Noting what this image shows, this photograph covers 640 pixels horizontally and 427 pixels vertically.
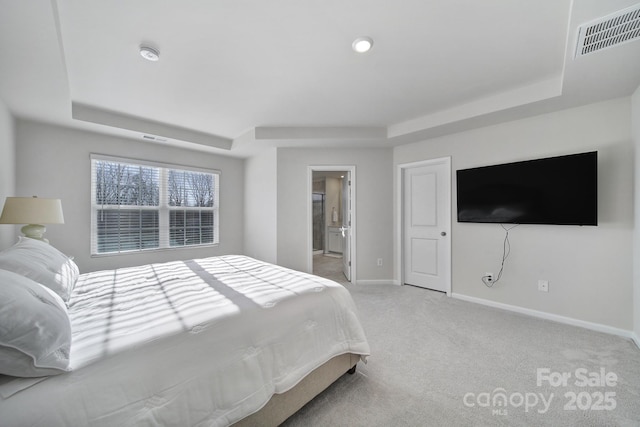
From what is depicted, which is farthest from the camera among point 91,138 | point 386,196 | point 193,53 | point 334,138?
point 386,196

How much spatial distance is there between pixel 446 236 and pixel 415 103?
6.47 ft

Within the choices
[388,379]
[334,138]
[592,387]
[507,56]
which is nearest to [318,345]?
[388,379]

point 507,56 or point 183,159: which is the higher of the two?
point 507,56

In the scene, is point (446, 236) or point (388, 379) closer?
point (388, 379)

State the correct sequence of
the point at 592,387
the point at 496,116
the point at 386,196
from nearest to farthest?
the point at 592,387, the point at 496,116, the point at 386,196

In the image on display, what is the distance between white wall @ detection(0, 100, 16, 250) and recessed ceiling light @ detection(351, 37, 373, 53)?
3479mm

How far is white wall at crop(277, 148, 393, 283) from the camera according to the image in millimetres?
4406

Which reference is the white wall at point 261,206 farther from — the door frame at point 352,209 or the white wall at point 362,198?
the door frame at point 352,209

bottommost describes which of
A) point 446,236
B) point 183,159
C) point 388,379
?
point 388,379

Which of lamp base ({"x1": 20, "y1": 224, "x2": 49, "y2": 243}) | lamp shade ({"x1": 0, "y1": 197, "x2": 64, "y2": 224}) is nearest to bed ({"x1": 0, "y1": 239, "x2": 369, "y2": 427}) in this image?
lamp shade ({"x1": 0, "y1": 197, "x2": 64, "y2": 224})

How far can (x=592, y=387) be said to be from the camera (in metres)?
1.77

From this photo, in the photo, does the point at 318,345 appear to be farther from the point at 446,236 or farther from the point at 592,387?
the point at 446,236

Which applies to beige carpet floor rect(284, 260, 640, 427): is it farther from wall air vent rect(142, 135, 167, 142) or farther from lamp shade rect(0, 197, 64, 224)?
wall air vent rect(142, 135, 167, 142)

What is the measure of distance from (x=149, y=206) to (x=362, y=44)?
3999 millimetres
